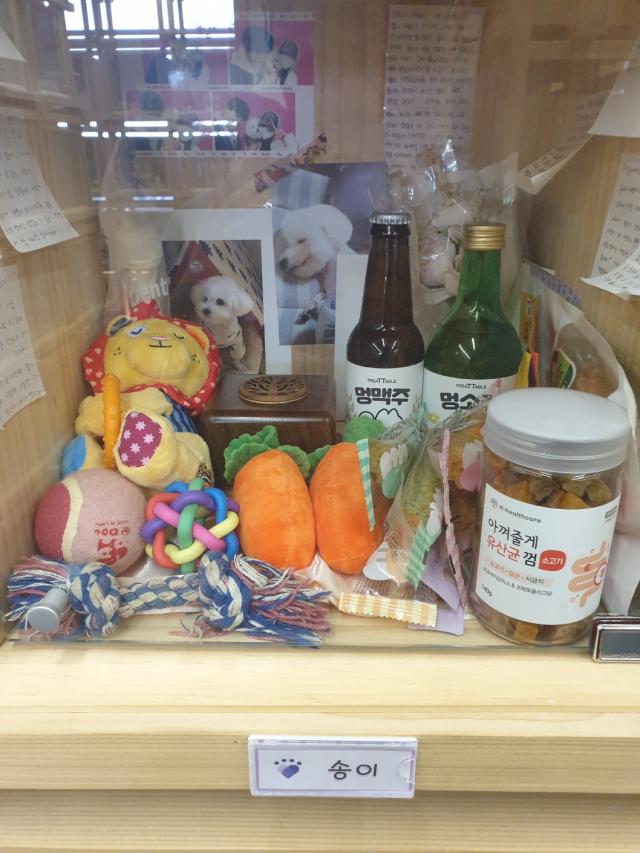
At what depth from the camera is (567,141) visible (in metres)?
0.58

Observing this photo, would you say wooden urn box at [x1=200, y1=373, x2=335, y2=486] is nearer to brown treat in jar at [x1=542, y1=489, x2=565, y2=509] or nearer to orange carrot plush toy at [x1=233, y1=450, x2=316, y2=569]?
orange carrot plush toy at [x1=233, y1=450, x2=316, y2=569]

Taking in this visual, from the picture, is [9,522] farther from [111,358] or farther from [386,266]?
[386,266]

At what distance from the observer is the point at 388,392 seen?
573mm

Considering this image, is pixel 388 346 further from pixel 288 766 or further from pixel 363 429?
pixel 288 766

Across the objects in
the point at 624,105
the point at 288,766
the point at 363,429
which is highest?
the point at 624,105

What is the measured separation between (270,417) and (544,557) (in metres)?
0.28

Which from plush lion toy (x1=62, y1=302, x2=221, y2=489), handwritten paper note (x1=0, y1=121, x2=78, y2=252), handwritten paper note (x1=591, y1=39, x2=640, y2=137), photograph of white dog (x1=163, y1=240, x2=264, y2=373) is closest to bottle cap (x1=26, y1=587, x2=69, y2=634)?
plush lion toy (x1=62, y1=302, x2=221, y2=489)

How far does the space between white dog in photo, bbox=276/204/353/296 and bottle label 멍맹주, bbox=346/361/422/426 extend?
0.18 meters

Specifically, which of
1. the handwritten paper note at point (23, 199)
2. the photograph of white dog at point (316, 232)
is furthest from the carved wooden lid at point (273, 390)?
the handwritten paper note at point (23, 199)

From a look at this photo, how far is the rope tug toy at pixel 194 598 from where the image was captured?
436 millimetres

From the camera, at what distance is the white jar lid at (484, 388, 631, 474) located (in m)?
0.38

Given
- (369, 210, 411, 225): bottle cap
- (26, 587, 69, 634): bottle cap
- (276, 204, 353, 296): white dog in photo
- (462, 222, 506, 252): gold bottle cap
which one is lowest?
(26, 587, 69, 634): bottle cap

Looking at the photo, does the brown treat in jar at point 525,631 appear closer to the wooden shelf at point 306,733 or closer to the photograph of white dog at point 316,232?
the wooden shelf at point 306,733

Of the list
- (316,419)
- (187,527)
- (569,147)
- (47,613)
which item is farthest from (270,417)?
(569,147)
